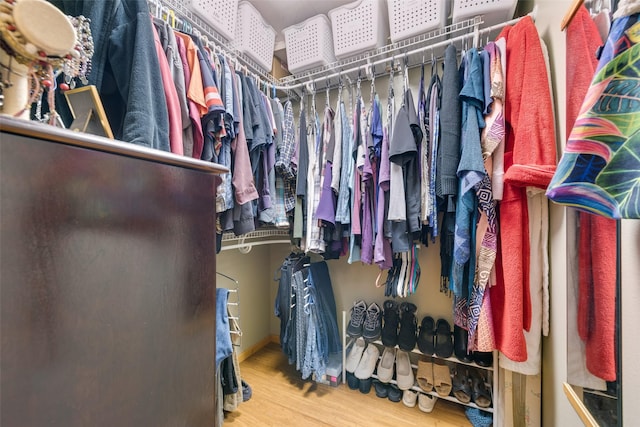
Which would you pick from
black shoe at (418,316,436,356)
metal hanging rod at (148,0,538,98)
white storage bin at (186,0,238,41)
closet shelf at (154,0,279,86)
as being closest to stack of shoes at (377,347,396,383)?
black shoe at (418,316,436,356)

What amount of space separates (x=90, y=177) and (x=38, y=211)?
0.08 m

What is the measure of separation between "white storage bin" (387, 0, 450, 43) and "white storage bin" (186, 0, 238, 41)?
2.68 feet

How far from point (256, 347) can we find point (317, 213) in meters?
1.29

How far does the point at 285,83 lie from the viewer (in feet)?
5.29

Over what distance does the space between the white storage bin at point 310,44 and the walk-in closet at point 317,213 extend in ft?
0.05

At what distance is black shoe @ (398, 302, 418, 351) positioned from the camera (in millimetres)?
1300

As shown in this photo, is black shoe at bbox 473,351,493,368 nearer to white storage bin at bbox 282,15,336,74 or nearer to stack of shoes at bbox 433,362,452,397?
stack of shoes at bbox 433,362,452,397

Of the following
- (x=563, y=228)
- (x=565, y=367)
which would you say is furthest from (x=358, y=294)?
(x=563, y=228)

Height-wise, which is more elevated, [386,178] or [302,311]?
[386,178]

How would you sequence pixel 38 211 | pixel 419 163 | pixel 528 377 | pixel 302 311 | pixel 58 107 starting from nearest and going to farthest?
pixel 38 211 < pixel 58 107 < pixel 528 377 < pixel 419 163 < pixel 302 311

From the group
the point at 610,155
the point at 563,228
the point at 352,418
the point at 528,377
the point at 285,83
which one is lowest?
the point at 352,418

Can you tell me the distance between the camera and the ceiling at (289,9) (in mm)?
1375

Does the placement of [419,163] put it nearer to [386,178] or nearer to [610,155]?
[386,178]

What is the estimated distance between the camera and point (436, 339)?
1.29 meters
